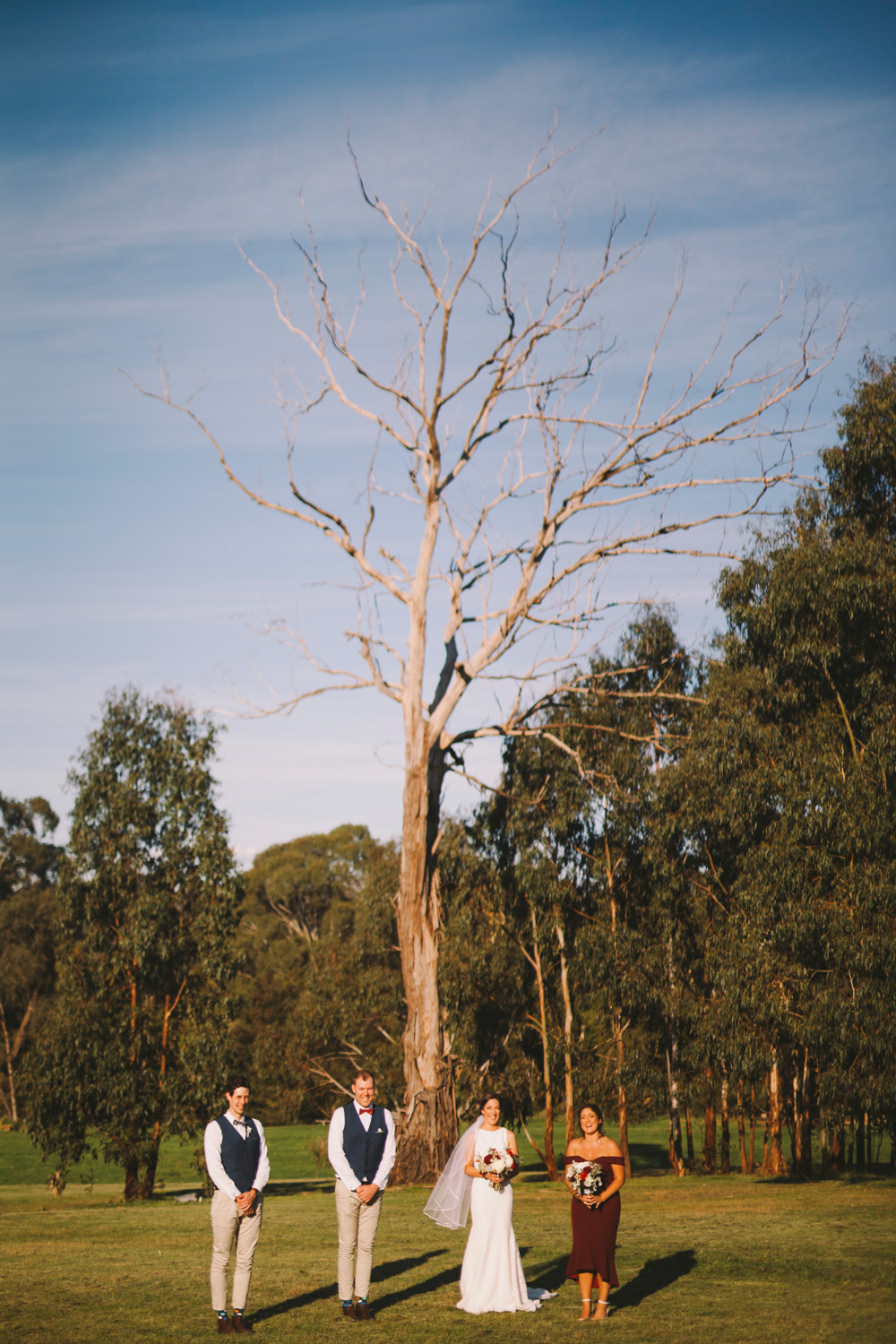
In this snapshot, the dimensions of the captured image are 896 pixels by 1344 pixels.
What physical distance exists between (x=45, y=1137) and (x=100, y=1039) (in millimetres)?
2093

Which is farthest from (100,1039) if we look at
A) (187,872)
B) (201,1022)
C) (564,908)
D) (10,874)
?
(10,874)

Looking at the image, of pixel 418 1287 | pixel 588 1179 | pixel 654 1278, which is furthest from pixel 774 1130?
pixel 588 1179

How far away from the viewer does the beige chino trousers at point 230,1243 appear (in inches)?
283

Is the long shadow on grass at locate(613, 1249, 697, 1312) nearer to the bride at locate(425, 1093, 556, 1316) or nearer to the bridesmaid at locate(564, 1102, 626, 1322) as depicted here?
the bridesmaid at locate(564, 1102, 626, 1322)

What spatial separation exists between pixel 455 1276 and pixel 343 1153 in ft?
8.02

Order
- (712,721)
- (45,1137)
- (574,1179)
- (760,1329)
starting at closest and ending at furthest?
1. (760,1329)
2. (574,1179)
3. (712,721)
4. (45,1137)

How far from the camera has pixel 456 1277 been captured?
9219 millimetres

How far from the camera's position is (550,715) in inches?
1057

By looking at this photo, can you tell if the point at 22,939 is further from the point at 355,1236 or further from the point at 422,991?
the point at 355,1236

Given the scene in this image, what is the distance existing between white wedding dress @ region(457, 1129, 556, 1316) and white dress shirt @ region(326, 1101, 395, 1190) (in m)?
0.64

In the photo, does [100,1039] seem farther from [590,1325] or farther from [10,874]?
[10,874]

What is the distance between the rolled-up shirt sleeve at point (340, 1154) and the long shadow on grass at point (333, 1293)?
1.07 metres

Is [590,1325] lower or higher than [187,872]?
lower

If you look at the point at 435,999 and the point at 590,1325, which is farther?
the point at 435,999
